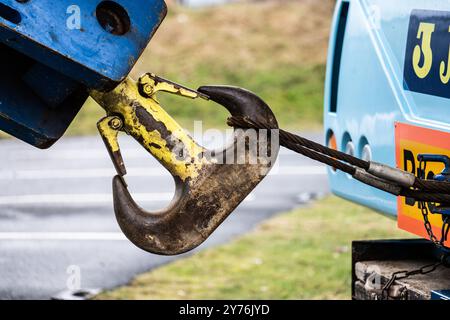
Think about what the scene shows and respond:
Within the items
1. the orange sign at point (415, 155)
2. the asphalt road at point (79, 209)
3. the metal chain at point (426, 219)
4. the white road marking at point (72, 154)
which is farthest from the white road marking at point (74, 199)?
the metal chain at point (426, 219)

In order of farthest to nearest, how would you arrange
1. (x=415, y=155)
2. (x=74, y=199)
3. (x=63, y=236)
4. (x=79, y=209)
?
(x=74, y=199) → (x=79, y=209) → (x=63, y=236) → (x=415, y=155)

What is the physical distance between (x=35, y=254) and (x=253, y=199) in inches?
122

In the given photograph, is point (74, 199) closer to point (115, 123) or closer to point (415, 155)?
point (415, 155)

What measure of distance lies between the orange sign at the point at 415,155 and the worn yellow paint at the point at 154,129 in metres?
0.89

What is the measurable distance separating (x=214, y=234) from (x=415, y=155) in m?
4.97

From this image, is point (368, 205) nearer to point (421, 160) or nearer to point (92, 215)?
point (421, 160)

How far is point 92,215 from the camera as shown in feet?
30.7

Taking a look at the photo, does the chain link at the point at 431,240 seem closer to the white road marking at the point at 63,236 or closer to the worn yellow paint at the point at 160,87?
the worn yellow paint at the point at 160,87

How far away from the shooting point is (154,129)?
3.27 m

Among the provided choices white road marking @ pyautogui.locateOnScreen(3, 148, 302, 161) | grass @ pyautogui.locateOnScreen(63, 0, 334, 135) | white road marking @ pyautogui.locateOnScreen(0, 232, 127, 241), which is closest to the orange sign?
white road marking @ pyautogui.locateOnScreen(0, 232, 127, 241)

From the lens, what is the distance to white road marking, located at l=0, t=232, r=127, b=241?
27.1 feet

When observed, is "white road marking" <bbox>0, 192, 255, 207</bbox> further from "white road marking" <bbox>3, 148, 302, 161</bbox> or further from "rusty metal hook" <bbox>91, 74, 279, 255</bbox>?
"rusty metal hook" <bbox>91, 74, 279, 255</bbox>

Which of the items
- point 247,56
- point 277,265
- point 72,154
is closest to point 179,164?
point 277,265

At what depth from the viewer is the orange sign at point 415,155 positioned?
356 centimetres
